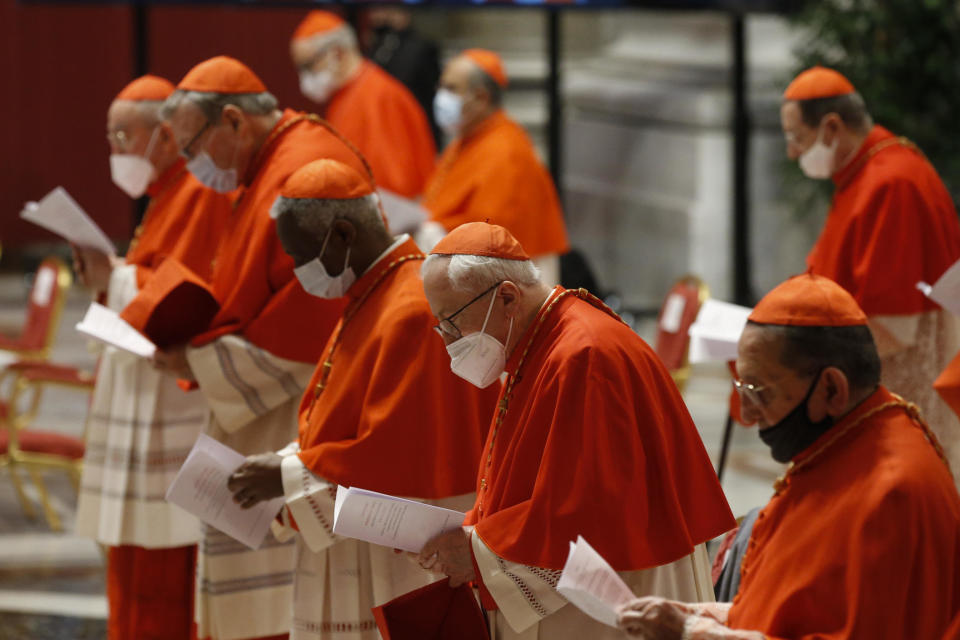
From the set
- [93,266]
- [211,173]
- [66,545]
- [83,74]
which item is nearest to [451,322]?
[211,173]

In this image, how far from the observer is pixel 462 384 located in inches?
140

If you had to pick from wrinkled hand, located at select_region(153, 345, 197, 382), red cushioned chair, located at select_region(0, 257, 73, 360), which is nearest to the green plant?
red cushioned chair, located at select_region(0, 257, 73, 360)

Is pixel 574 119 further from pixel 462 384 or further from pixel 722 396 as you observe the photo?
pixel 462 384

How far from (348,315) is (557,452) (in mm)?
1056

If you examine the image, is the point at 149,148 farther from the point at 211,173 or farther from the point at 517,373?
the point at 517,373

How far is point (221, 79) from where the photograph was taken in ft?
14.9

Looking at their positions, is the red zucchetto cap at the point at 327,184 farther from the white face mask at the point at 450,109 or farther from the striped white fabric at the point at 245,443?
the white face mask at the point at 450,109

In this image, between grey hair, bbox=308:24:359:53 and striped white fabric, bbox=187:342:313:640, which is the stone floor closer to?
striped white fabric, bbox=187:342:313:640

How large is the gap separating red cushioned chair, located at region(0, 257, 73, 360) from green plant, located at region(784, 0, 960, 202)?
4.69m

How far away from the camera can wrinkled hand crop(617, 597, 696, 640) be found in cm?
246

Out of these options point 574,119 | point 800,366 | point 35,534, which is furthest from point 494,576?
A: point 574,119

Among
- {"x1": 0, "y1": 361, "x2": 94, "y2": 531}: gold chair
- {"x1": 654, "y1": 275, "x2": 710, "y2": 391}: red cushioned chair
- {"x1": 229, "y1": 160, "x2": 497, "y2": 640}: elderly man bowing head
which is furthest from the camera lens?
{"x1": 0, "y1": 361, "x2": 94, "y2": 531}: gold chair

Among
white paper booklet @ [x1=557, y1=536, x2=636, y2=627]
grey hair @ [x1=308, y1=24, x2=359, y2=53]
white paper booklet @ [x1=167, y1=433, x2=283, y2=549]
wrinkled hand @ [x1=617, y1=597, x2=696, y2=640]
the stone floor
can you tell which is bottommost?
the stone floor

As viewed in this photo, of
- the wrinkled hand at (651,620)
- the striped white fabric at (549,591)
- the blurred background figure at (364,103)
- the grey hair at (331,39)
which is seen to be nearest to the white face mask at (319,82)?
the blurred background figure at (364,103)
